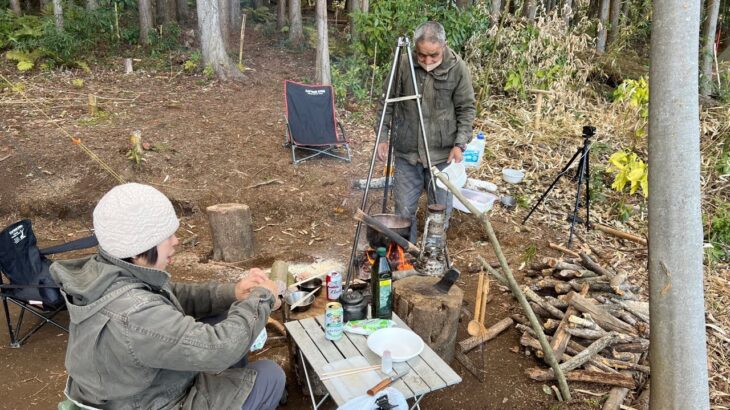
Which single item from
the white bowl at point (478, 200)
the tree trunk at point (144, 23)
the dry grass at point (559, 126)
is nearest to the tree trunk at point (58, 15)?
the tree trunk at point (144, 23)

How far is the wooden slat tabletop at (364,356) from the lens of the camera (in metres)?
2.51

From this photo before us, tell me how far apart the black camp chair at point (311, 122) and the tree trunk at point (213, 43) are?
2987 mm

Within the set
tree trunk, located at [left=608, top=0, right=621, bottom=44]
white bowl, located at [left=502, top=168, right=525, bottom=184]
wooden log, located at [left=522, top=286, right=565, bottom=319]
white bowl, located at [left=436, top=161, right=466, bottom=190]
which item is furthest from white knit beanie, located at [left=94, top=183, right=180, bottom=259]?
tree trunk, located at [left=608, top=0, right=621, bottom=44]

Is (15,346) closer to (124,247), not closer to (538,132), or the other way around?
(124,247)

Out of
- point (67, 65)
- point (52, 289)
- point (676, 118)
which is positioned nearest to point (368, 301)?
point (676, 118)

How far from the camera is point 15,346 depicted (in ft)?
12.3

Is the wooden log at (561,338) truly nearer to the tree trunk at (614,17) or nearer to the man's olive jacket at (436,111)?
the man's olive jacket at (436,111)

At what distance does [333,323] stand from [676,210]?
5.62ft

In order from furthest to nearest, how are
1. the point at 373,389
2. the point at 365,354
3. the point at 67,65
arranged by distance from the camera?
the point at 67,65 → the point at 365,354 → the point at 373,389

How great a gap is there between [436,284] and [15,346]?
3.03m

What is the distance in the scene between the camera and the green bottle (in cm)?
306

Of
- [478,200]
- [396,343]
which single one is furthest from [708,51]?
[396,343]

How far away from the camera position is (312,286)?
369 centimetres

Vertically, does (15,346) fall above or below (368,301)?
below
